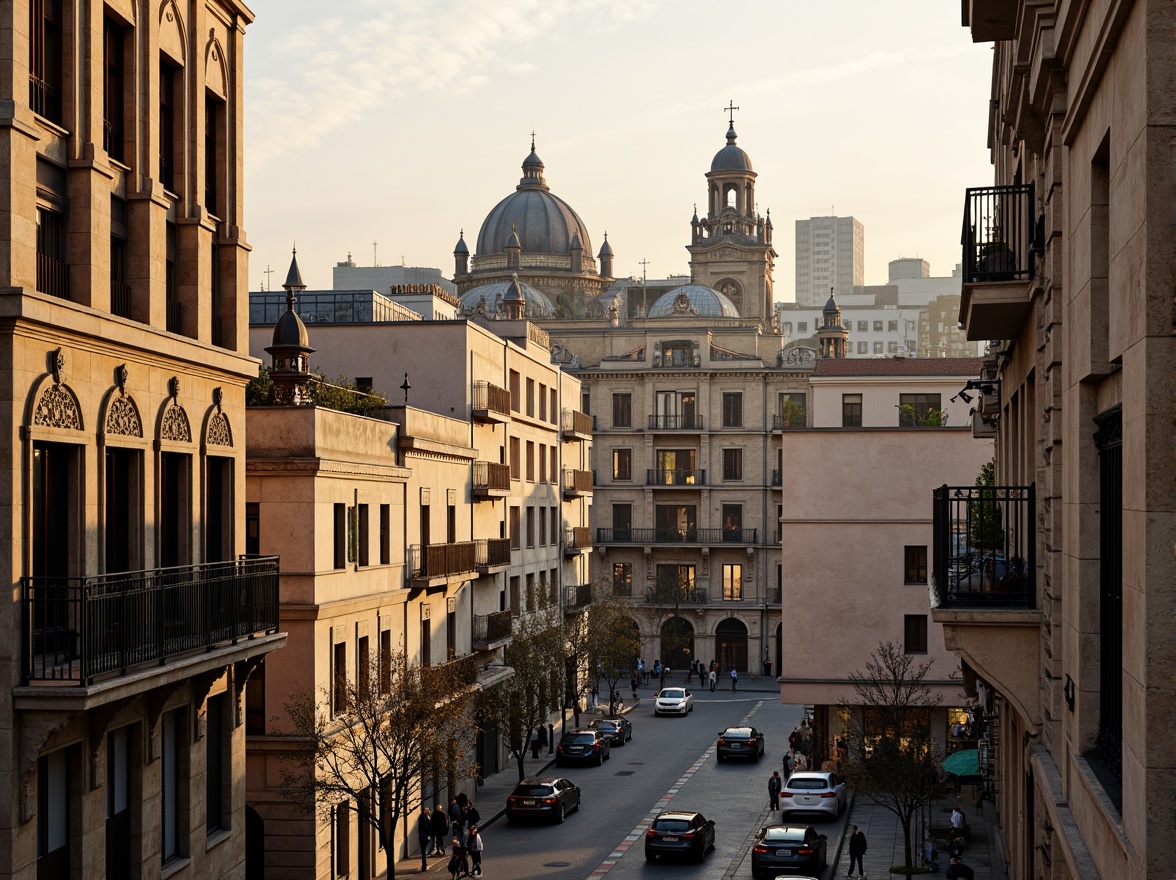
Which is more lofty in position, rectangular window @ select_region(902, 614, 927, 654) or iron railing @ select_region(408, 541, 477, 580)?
iron railing @ select_region(408, 541, 477, 580)

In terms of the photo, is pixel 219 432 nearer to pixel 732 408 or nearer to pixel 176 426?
pixel 176 426

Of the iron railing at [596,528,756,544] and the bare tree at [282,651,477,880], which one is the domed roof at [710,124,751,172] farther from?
the bare tree at [282,651,477,880]

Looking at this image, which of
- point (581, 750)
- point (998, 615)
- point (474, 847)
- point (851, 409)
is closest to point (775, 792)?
point (581, 750)

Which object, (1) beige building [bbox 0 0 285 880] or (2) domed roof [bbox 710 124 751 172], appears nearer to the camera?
(1) beige building [bbox 0 0 285 880]

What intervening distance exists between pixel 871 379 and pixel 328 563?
38.6 meters

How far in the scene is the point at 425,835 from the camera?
36.8 metres

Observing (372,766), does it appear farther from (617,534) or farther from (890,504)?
(617,534)

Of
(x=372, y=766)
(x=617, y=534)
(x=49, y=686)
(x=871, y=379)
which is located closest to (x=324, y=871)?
(x=372, y=766)

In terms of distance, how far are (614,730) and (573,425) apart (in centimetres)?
1476

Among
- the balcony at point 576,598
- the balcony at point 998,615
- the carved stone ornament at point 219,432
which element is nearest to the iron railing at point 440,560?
the carved stone ornament at point 219,432

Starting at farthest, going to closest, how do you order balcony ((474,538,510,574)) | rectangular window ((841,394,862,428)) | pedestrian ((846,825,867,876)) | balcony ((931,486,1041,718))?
rectangular window ((841,394,862,428)) < balcony ((474,538,510,574)) < pedestrian ((846,825,867,876)) < balcony ((931,486,1041,718))

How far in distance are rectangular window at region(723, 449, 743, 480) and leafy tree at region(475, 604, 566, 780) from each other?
3302 cm

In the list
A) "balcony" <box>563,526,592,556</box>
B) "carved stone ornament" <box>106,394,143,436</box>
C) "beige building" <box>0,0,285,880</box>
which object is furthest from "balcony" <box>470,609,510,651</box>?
"carved stone ornament" <box>106,394,143,436</box>

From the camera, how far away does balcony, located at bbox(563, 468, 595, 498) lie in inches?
2576
